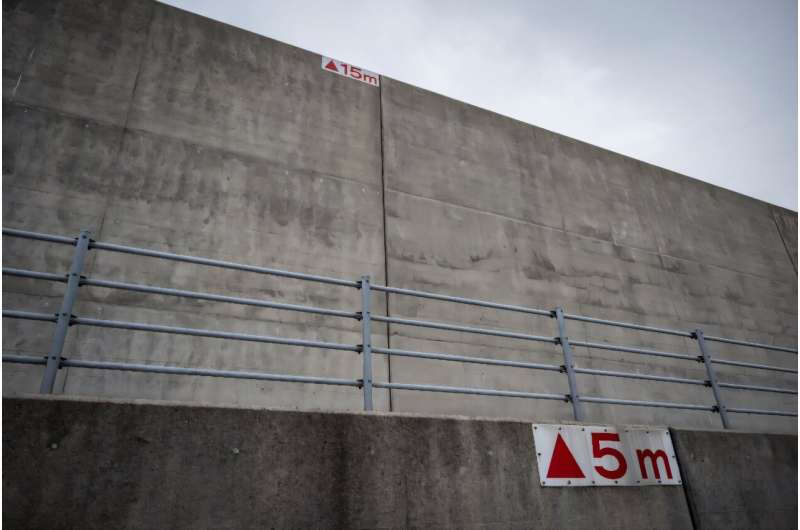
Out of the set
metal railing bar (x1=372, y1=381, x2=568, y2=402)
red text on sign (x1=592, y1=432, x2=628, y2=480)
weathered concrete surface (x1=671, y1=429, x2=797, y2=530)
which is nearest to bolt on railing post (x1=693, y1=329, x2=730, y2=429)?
weathered concrete surface (x1=671, y1=429, x2=797, y2=530)

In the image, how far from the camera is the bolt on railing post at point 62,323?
253 centimetres

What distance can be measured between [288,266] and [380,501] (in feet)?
10.7

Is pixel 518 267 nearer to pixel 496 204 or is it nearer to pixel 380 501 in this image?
pixel 496 204

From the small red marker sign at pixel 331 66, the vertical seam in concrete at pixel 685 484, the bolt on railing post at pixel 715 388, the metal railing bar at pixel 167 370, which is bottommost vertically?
the vertical seam in concrete at pixel 685 484

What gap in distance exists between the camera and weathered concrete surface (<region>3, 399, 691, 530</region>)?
2.32 metres

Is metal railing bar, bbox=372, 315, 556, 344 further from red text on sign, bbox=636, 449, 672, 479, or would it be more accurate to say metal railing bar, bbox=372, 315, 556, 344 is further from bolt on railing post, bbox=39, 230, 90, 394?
bolt on railing post, bbox=39, 230, 90, 394

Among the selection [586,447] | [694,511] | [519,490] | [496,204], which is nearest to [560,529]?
[519,490]

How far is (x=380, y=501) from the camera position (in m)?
2.78

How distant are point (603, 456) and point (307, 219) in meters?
3.93

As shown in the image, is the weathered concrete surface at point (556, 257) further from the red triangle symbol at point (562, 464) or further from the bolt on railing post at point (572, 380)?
the red triangle symbol at point (562, 464)

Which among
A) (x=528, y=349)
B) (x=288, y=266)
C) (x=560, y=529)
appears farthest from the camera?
(x=528, y=349)

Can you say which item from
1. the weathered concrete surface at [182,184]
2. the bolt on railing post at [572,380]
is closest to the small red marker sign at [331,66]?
the weathered concrete surface at [182,184]

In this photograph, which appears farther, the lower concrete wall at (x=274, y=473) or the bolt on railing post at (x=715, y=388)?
the bolt on railing post at (x=715, y=388)

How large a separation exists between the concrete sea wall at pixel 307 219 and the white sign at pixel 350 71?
4.6 inches
